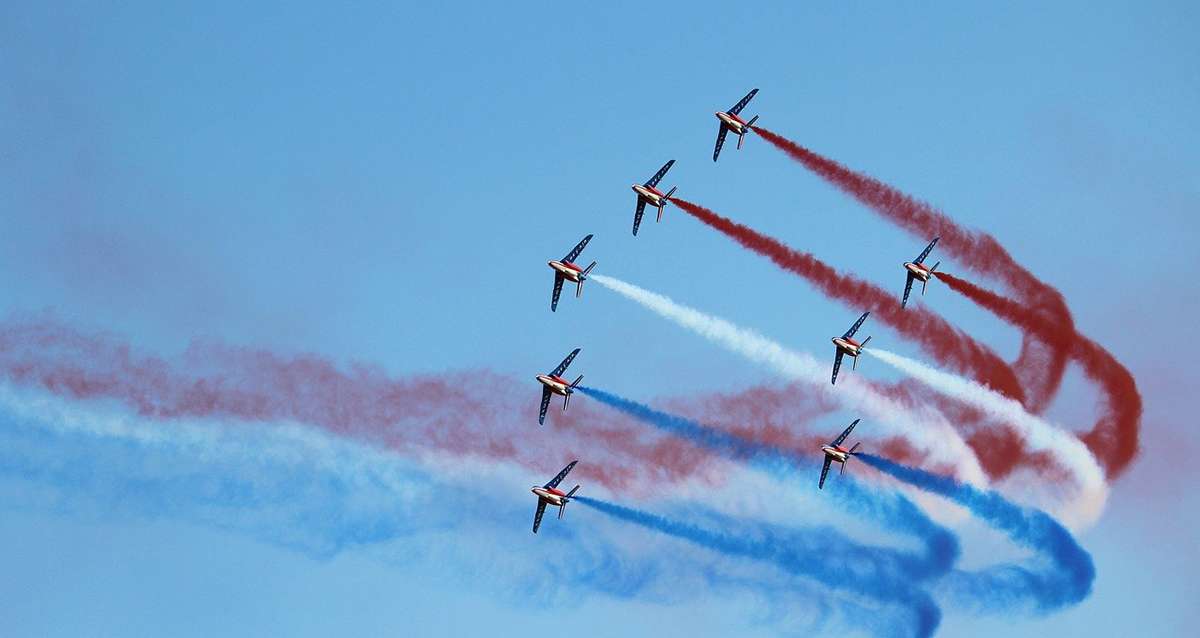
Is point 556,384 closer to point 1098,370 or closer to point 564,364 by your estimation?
point 564,364

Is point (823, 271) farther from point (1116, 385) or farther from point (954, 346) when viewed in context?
point (1116, 385)

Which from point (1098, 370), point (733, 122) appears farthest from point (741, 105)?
point (1098, 370)

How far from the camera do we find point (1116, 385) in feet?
300

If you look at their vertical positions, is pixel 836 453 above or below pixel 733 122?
below

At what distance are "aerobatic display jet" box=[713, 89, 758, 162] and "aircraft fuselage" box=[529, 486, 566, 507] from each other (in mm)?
14429

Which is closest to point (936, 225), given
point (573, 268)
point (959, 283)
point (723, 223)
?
point (959, 283)

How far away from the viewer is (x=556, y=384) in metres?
89.1

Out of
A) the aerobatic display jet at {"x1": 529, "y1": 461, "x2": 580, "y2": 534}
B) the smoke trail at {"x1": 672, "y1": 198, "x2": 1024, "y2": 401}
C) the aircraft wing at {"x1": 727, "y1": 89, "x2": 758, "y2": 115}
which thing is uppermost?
the aircraft wing at {"x1": 727, "y1": 89, "x2": 758, "y2": 115}

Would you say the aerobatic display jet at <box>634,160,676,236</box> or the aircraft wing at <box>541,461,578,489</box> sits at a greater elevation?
the aerobatic display jet at <box>634,160,676,236</box>

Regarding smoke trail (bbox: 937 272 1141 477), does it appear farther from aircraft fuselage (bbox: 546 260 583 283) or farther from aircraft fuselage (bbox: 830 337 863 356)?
aircraft fuselage (bbox: 546 260 583 283)

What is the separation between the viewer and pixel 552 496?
8912 centimetres

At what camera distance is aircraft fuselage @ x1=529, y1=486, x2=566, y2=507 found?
8906 centimetres

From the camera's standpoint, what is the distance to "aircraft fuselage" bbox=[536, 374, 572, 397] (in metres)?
89.1

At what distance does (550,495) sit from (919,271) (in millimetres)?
17067
